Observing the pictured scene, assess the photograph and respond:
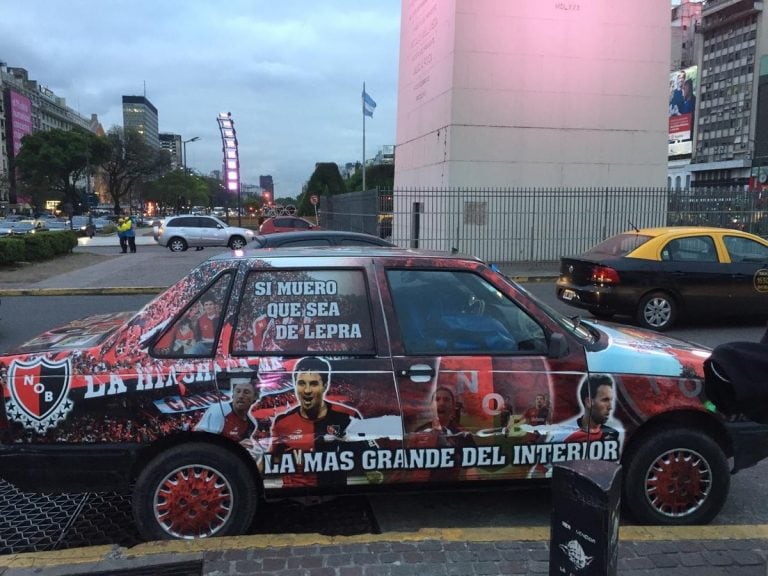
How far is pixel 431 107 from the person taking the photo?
20.7 m

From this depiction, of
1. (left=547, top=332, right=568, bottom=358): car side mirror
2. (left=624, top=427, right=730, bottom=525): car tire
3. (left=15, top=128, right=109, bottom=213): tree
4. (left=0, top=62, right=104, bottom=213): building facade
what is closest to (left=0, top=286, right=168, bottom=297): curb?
(left=547, top=332, right=568, bottom=358): car side mirror

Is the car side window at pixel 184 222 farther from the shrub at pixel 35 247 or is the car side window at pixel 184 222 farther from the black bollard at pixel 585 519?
the black bollard at pixel 585 519

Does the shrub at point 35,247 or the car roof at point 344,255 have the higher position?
the car roof at point 344,255

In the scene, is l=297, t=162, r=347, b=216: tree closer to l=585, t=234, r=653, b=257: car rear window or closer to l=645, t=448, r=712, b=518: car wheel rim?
l=585, t=234, r=653, b=257: car rear window

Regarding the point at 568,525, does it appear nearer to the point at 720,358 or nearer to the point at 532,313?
the point at 720,358

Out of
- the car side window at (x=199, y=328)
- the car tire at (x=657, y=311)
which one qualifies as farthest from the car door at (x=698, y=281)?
the car side window at (x=199, y=328)


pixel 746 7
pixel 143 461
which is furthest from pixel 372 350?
pixel 746 7

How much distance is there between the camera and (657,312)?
29.9 feet

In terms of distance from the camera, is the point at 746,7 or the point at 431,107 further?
the point at 746,7

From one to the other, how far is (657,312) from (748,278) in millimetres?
1406

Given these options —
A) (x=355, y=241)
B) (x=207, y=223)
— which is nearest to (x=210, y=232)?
(x=207, y=223)

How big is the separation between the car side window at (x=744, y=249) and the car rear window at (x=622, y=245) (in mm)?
1194

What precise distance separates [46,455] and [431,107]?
19.2m

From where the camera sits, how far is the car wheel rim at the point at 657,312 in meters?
9.05
